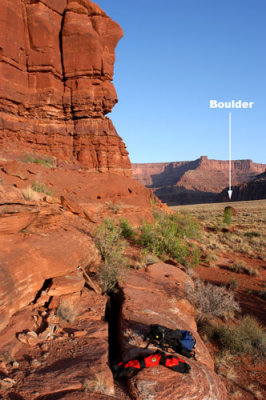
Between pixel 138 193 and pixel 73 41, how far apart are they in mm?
14620

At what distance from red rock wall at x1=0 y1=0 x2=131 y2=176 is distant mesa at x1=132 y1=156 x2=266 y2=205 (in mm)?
74215

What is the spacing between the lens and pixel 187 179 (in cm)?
13425

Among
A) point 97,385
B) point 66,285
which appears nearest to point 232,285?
point 66,285

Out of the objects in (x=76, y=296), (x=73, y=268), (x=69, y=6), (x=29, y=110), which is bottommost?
(x=76, y=296)

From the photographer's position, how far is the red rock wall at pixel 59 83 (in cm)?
1708

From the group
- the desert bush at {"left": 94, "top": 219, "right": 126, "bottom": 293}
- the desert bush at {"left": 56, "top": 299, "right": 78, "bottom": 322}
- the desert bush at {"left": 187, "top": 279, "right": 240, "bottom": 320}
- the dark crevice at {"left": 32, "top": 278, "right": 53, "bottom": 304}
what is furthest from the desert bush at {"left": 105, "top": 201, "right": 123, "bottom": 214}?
the desert bush at {"left": 56, "top": 299, "right": 78, "bottom": 322}

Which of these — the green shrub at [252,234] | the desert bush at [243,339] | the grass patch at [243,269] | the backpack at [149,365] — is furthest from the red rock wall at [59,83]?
the backpack at [149,365]

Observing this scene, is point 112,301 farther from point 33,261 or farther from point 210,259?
point 210,259

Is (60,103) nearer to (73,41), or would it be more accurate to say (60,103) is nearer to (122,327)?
(73,41)

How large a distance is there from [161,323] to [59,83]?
20589mm

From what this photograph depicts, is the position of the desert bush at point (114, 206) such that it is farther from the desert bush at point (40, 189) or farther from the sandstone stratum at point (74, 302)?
the desert bush at point (40, 189)

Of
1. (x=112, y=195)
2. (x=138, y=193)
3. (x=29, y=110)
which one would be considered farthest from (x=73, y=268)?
(x=29, y=110)

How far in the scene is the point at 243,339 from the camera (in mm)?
4664

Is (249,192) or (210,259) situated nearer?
(210,259)
